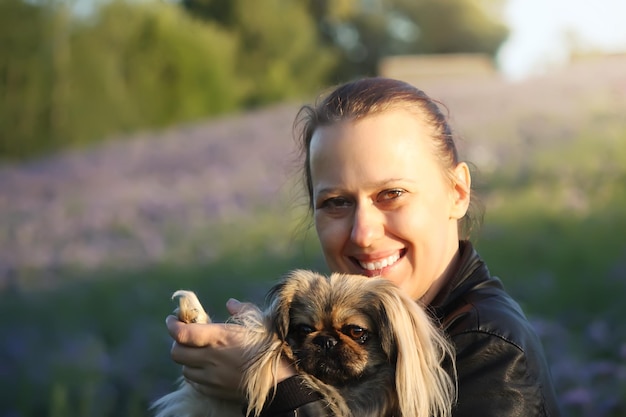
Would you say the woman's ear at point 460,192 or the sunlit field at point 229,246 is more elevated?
the woman's ear at point 460,192

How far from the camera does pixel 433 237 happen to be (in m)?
3.09

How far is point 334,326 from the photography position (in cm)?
291

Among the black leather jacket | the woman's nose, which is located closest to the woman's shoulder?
the black leather jacket

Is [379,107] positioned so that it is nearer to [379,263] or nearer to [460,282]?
[379,263]

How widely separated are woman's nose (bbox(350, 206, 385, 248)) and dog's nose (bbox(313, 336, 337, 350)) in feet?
1.20

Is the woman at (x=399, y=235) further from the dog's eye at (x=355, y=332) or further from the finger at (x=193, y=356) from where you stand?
the dog's eye at (x=355, y=332)

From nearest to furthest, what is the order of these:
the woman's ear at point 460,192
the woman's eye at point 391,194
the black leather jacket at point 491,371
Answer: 1. the black leather jacket at point 491,371
2. the woman's eye at point 391,194
3. the woman's ear at point 460,192

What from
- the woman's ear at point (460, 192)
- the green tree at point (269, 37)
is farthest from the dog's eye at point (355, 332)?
the green tree at point (269, 37)

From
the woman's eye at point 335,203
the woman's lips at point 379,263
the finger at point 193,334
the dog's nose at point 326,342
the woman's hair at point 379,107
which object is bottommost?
the dog's nose at point 326,342

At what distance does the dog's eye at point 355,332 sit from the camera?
2.93 meters

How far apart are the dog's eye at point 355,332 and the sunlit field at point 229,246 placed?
53.2 inches

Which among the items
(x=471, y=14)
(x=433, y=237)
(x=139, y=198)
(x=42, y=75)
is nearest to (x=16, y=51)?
(x=42, y=75)

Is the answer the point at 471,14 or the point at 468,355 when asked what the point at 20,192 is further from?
the point at 471,14

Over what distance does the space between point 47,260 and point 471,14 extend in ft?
142
